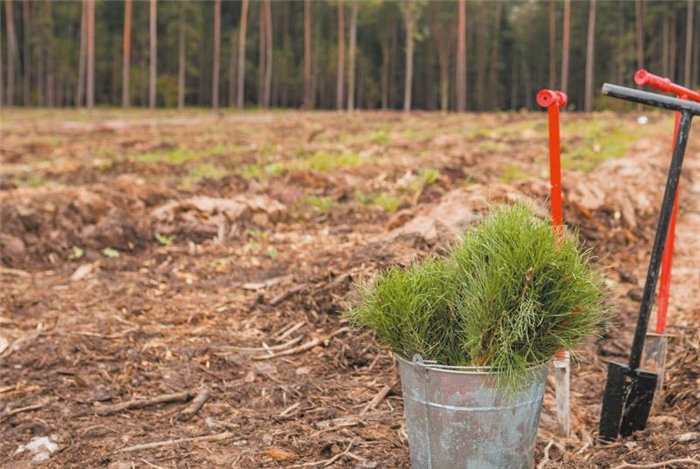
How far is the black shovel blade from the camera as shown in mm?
3109

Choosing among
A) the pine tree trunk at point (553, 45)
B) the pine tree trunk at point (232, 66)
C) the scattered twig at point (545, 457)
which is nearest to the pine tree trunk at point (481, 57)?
the pine tree trunk at point (553, 45)

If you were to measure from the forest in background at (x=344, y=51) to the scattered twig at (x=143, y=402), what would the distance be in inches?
1633

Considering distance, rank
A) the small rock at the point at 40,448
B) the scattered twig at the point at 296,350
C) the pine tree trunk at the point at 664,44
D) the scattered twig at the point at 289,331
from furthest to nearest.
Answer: the pine tree trunk at the point at 664,44 < the scattered twig at the point at 289,331 < the scattered twig at the point at 296,350 < the small rock at the point at 40,448

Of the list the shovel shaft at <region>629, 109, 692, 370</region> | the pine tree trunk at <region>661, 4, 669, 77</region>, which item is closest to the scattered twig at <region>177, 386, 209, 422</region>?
the shovel shaft at <region>629, 109, 692, 370</region>

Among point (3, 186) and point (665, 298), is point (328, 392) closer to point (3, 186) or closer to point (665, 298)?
point (665, 298)

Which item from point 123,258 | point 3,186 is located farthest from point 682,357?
point 3,186

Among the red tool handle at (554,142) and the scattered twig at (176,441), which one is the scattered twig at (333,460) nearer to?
the scattered twig at (176,441)

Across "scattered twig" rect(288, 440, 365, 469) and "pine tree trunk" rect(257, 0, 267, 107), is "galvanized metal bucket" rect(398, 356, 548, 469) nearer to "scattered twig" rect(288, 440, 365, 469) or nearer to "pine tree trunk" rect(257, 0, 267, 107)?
"scattered twig" rect(288, 440, 365, 469)

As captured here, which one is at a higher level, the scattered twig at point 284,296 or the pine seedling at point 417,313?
the pine seedling at point 417,313

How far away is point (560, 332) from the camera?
2404mm

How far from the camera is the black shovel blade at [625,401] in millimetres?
3109

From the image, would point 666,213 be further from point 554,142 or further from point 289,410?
point 289,410

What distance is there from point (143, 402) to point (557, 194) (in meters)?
2.18

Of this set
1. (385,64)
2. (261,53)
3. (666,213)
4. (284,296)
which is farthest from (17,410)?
(385,64)
